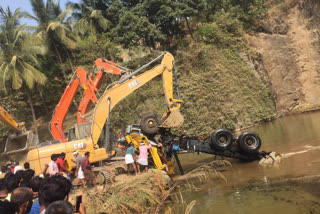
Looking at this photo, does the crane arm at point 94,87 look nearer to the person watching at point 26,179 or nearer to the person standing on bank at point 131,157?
the person standing on bank at point 131,157

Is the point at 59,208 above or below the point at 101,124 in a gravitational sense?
below

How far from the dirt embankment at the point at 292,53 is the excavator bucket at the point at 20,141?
21.3 meters

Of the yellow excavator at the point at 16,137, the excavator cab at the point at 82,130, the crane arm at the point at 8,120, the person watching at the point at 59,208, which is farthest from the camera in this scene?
the crane arm at the point at 8,120

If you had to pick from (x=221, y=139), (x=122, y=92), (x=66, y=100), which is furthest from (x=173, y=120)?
(x=66, y=100)

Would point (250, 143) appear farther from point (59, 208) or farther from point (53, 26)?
point (53, 26)

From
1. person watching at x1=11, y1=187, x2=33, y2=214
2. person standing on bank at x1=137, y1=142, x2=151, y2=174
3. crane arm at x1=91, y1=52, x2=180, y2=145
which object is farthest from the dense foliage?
person watching at x1=11, y1=187, x2=33, y2=214

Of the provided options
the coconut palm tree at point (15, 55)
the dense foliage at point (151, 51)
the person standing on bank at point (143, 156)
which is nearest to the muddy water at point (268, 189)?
the person standing on bank at point (143, 156)

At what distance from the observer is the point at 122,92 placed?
426 inches

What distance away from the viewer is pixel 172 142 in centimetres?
1027

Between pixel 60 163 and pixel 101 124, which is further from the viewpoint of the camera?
pixel 101 124

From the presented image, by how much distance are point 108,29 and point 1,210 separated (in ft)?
90.5

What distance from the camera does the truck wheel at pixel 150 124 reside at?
34.1ft

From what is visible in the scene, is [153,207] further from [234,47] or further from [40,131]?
[40,131]

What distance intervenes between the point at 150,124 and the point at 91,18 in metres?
20.6
